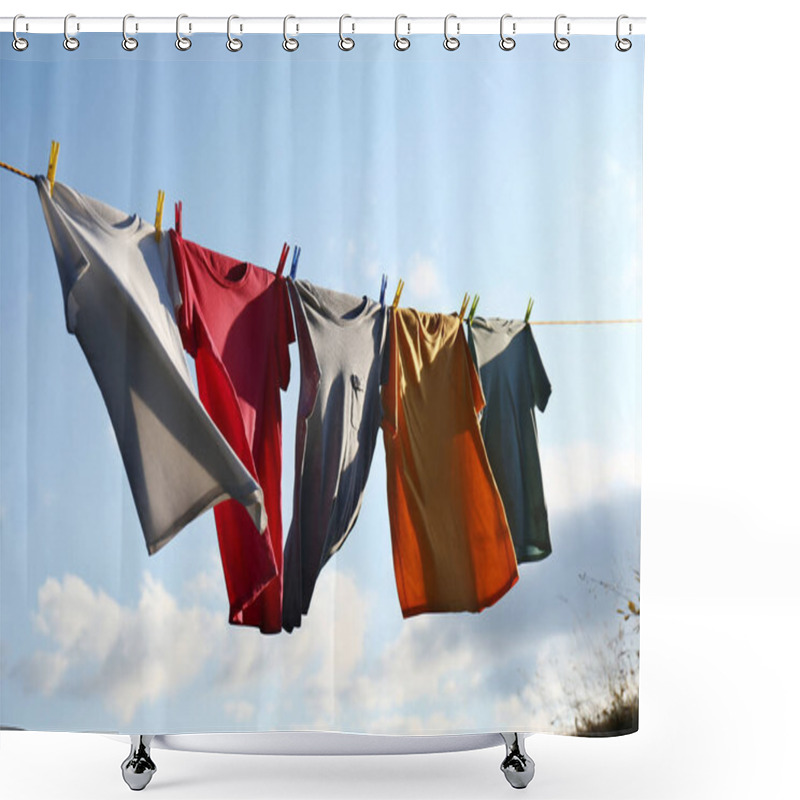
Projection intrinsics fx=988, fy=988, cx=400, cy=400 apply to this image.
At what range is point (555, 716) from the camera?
208 centimetres

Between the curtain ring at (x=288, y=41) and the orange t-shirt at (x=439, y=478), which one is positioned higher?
the curtain ring at (x=288, y=41)

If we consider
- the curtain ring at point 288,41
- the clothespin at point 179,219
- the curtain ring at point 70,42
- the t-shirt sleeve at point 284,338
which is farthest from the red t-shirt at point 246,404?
the curtain ring at point 70,42

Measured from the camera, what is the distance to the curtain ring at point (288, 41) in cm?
203

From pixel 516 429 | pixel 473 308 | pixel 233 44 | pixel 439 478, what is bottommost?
pixel 439 478

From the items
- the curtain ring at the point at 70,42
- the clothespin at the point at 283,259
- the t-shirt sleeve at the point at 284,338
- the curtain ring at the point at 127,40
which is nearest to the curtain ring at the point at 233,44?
the curtain ring at the point at 127,40

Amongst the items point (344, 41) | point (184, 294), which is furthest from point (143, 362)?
point (344, 41)

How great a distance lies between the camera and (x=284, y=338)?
2.07 metres

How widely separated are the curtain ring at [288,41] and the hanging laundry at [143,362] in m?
0.46

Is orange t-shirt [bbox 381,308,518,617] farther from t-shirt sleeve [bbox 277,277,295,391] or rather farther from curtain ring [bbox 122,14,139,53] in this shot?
curtain ring [bbox 122,14,139,53]

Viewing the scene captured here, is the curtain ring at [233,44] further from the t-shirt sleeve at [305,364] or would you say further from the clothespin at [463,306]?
the clothespin at [463,306]

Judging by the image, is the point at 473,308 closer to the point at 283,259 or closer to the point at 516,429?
the point at 516,429

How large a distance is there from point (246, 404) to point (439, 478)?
1.42 feet

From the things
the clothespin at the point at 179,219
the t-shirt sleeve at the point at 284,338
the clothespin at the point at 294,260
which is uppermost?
the clothespin at the point at 179,219

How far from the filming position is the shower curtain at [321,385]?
2.04 m
